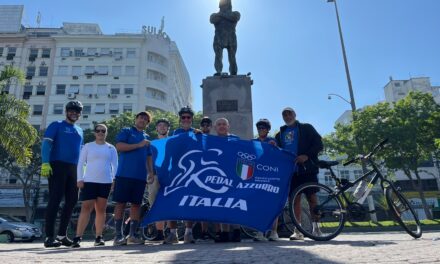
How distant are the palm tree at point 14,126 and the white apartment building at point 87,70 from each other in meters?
34.2

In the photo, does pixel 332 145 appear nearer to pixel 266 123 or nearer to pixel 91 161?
pixel 266 123

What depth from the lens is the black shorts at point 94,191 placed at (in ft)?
17.5

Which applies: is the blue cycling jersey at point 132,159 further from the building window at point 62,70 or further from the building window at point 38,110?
the building window at point 62,70

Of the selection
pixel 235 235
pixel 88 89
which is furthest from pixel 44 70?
pixel 235 235

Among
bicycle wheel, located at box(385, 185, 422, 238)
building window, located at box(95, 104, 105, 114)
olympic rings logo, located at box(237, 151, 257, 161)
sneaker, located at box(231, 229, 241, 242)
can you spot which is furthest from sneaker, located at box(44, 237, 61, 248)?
building window, located at box(95, 104, 105, 114)

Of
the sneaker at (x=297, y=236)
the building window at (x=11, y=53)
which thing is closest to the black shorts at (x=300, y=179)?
the sneaker at (x=297, y=236)

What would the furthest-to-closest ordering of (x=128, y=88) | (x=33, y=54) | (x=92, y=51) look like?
(x=92, y=51) < (x=33, y=54) < (x=128, y=88)

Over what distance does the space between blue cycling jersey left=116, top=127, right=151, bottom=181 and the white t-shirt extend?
0.56 feet

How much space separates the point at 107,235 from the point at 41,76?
47.5 metres

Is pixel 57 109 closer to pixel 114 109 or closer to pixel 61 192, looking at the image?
pixel 114 109

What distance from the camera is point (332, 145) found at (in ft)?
97.6

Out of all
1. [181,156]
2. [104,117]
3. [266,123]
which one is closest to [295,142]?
[266,123]

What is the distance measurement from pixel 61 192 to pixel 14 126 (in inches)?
451

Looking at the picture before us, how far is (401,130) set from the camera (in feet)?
83.5
